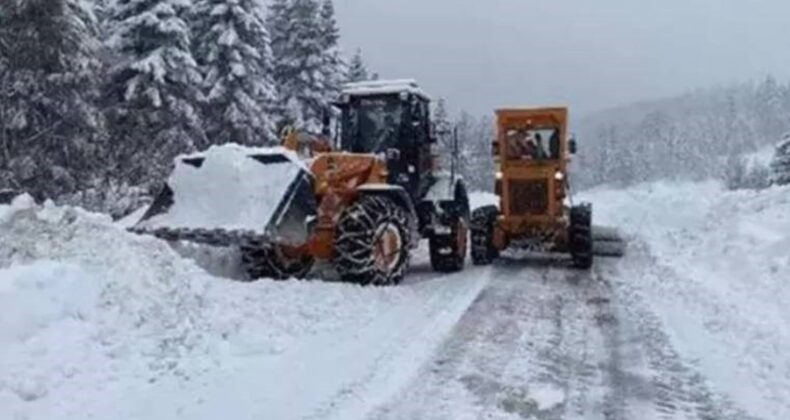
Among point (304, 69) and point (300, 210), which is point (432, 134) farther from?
point (304, 69)

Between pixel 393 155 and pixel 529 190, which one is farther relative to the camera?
pixel 529 190

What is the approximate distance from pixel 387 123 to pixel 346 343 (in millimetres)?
6662

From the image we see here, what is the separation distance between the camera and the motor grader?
612 inches

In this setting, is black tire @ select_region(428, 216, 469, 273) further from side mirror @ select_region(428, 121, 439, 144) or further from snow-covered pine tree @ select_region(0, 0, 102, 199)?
snow-covered pine tree @ select_region(0, 0, 102, 199)

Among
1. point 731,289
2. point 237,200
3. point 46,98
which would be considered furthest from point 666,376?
point 46,98

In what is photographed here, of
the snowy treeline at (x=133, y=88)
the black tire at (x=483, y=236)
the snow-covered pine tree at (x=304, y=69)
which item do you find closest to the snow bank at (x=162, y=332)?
the black tire at (x=483, y=236)

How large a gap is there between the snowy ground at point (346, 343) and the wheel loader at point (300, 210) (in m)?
0.66

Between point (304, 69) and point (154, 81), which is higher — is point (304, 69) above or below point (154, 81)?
above

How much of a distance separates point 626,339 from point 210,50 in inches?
1032

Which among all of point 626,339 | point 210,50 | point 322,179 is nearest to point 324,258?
point 322,179

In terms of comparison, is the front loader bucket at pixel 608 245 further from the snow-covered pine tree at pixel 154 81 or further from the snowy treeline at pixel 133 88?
the snow-covered pine tree at pixel 154 81

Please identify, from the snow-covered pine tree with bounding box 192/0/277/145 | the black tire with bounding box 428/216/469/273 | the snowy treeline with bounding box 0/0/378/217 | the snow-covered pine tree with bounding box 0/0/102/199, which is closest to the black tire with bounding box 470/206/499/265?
the black tire with bounding box 428/216/469/273

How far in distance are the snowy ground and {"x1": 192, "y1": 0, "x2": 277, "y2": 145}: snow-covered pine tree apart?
71.6ft

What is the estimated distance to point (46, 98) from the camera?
25.1 m
